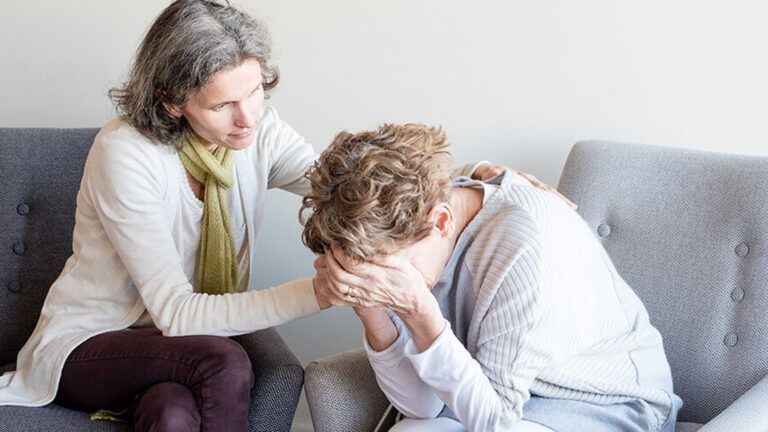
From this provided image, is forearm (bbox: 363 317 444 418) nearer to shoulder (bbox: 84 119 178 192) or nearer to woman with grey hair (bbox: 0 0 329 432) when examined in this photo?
woman with grey hair (bbox: 0 0 329 432)

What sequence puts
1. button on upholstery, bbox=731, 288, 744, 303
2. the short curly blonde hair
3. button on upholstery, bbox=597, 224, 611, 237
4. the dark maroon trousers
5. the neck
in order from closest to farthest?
the short curly blonde hair
the neck
the dark maroon trousers
button on upholstery, bbox=731, 288, 744, 303
button on upholstery, bbox=597, 224, 611, 237

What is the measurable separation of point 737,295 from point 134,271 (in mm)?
1076

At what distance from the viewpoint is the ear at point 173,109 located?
68.3 inches

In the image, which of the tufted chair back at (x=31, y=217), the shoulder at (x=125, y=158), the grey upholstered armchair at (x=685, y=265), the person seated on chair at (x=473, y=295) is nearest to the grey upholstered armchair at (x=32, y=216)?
the tufted chair back at (x=31, y=217)

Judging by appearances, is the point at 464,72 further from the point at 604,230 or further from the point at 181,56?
the point at 181,56

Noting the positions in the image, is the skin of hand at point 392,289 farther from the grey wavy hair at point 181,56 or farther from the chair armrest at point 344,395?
the grey wavy hair at point 181,56

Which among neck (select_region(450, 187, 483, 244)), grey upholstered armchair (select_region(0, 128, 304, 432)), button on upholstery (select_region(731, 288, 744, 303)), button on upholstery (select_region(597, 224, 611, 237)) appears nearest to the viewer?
neck (select_region(450, 187, 483, 244))

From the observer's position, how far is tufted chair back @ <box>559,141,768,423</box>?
1725 mm

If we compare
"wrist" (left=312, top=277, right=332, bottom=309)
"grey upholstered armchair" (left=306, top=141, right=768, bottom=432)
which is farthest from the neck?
"grey upholstered armchair" (left=306, top=141, right=768, bottom=432)

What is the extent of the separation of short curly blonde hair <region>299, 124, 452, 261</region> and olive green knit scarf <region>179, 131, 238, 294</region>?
0.45 metres

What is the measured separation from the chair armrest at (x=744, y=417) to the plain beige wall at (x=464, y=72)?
0.68m

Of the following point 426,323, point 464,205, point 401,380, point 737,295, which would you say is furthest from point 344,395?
point 737,295

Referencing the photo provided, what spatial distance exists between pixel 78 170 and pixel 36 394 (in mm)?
524

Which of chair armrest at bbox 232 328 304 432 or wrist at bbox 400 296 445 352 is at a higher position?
wrist at bbox 400 296 445 352
